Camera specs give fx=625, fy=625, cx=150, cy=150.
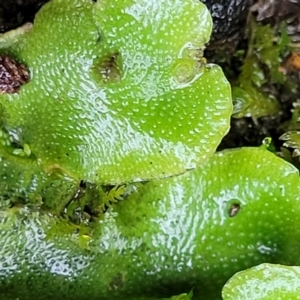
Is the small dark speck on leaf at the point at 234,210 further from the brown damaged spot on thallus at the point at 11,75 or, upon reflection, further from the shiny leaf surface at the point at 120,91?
the brown damaged spot on thallus at the point at 11,75

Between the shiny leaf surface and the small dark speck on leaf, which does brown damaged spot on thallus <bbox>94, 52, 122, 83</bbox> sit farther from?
the small dark speck on leaf

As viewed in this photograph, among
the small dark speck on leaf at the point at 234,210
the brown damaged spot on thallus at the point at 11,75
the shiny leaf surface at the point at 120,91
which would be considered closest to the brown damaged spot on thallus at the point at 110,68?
the shiny leaf surface at the point at 120,91

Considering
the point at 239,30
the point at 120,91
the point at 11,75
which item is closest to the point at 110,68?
the point at 120,91

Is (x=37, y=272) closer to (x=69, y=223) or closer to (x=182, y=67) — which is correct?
(x=69, y=223)

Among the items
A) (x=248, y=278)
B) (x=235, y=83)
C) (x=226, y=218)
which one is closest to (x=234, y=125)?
(x=235, y=83)

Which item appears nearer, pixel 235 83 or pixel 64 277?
pixel 64 277
